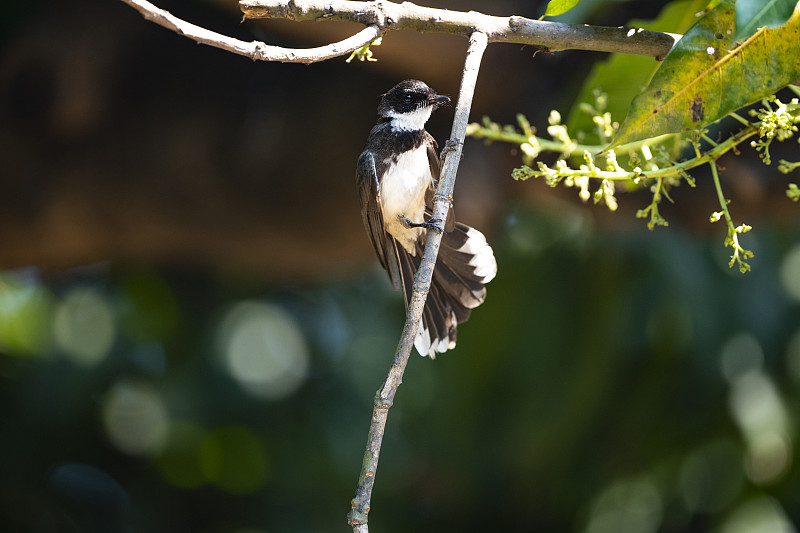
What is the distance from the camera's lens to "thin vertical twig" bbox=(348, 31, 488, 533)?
1262 mm

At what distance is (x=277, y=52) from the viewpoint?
53.9 inches

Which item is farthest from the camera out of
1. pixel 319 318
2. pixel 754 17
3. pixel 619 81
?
pixel 319 318

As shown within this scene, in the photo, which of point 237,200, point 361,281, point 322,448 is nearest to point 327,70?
point 237,200

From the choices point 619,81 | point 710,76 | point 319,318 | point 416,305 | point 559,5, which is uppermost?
point 319,318

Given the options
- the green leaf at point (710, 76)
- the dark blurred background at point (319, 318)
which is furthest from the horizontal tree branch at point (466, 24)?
the dark blurred background at point (319, 318)

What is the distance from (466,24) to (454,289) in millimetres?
977

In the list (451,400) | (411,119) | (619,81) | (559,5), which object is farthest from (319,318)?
(559,5)

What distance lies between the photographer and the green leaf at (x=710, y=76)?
61.9 inches

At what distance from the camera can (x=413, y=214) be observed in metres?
2.75

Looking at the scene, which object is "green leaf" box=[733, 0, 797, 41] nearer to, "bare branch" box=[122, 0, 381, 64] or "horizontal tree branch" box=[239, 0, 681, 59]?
"horizontal tree branch" box=[239, 0, 681, 59]

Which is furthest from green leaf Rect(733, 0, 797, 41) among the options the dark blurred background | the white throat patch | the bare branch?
the dark blurred background

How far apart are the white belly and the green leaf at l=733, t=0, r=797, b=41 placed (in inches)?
56.2

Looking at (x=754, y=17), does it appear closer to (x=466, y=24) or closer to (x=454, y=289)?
(x=466, y=24)

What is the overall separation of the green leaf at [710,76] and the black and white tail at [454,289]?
804mm
